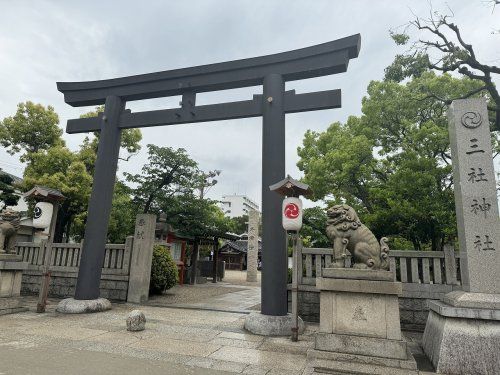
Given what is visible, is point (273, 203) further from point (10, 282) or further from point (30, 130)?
point (30, 130)

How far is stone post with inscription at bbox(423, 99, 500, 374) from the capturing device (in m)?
4.44

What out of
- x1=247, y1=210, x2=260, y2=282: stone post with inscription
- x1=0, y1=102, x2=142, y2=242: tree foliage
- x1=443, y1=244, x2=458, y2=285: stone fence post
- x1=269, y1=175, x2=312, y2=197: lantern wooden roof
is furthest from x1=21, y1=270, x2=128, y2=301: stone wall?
x1=247, y1=210, x2=260, y2=282: stone post with inscription

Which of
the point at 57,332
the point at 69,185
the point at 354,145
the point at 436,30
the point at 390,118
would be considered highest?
the point at 436,30

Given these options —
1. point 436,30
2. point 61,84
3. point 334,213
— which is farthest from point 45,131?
point 436,30

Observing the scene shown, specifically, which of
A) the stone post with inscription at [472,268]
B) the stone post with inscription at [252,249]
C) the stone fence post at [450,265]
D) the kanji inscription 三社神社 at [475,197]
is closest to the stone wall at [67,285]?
the stone post with inscription at [472,268]

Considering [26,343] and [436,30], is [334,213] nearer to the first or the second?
[26,343]

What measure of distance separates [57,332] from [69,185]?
39.2ft

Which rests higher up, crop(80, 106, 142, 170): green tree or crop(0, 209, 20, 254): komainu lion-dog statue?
crop(80, 106, 142, 170): green tree

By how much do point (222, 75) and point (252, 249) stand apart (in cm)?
1808

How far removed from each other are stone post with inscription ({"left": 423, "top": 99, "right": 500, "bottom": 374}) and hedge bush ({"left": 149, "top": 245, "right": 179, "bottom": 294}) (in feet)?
28.7

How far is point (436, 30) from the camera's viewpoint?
1012 cm

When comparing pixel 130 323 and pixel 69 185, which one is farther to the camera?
pixel 69 185

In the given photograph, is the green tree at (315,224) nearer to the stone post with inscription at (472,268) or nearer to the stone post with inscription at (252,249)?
the stone post with inscription at (472,268)

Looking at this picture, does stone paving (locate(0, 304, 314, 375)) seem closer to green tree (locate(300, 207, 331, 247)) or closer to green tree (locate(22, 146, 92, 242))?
green tree (locate(300, 207, 331, 247))
